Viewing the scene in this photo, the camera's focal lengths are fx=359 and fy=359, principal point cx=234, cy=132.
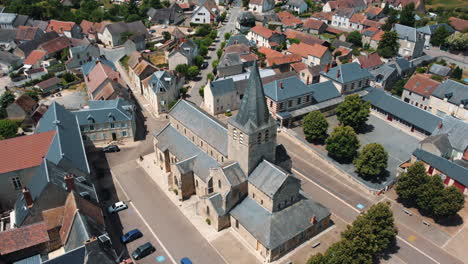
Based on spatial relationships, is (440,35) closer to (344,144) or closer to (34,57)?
(344,144)

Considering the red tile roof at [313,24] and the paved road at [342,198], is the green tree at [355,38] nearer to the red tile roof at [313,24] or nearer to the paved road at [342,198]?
the red tile roof at [313,24]

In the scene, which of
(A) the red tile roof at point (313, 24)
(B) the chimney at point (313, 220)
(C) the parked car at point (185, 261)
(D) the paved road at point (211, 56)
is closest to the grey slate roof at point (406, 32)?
(A) the red tile roof at point (313, 24)

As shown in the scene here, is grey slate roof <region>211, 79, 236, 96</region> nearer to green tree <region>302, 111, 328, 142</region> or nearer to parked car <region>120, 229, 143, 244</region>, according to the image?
green tree <region>302, 111, 328, 142</region>

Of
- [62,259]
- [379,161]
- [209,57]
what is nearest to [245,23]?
[209,57]

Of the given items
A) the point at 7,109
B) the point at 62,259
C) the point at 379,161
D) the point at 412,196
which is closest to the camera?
the point at 62,259

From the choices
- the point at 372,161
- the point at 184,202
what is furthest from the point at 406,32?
the point at 184,202

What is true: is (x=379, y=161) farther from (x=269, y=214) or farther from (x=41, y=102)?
(x=41, y=102)

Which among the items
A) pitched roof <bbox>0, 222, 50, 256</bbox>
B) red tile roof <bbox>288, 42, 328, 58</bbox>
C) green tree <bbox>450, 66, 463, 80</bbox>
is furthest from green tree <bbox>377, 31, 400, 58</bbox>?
pitched roof <bbox>0, 222, 50, 256</bbox>
